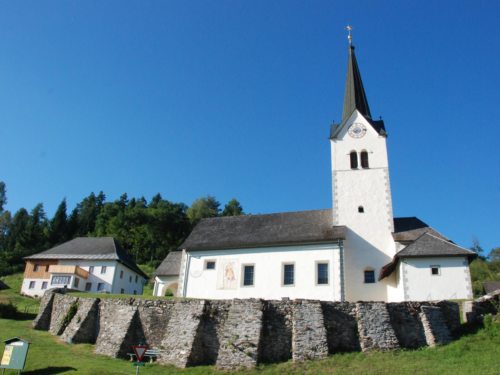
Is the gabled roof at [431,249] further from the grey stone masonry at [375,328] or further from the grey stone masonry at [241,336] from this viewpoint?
the grey stone masonry at [241,336]

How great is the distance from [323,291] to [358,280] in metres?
2.51

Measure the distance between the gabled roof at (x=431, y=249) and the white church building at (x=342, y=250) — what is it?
0.05 meters

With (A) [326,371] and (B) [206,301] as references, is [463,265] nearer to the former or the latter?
(A) [326,371]

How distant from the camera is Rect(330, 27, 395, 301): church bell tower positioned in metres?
27.8

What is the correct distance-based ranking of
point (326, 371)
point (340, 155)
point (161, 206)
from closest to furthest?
point (326, 371) → point (340, 155) → point (161, 206)

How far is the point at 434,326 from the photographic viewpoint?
1812cm

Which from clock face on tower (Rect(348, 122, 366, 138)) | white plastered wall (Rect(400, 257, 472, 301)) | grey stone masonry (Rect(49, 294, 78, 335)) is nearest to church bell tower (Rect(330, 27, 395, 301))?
clock face on tower (Rect(348, 122, 366, 138))

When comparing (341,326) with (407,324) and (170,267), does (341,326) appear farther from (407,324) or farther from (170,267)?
(170,267)

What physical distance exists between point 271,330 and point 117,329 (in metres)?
7.91

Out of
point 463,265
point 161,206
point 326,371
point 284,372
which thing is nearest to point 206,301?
point 284,372

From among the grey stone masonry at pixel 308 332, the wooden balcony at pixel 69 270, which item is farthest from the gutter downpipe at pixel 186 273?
the wooden balcony at pixel 69 270

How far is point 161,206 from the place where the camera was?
258ft

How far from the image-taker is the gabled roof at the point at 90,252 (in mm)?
47469

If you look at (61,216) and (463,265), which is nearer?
(463,265)
